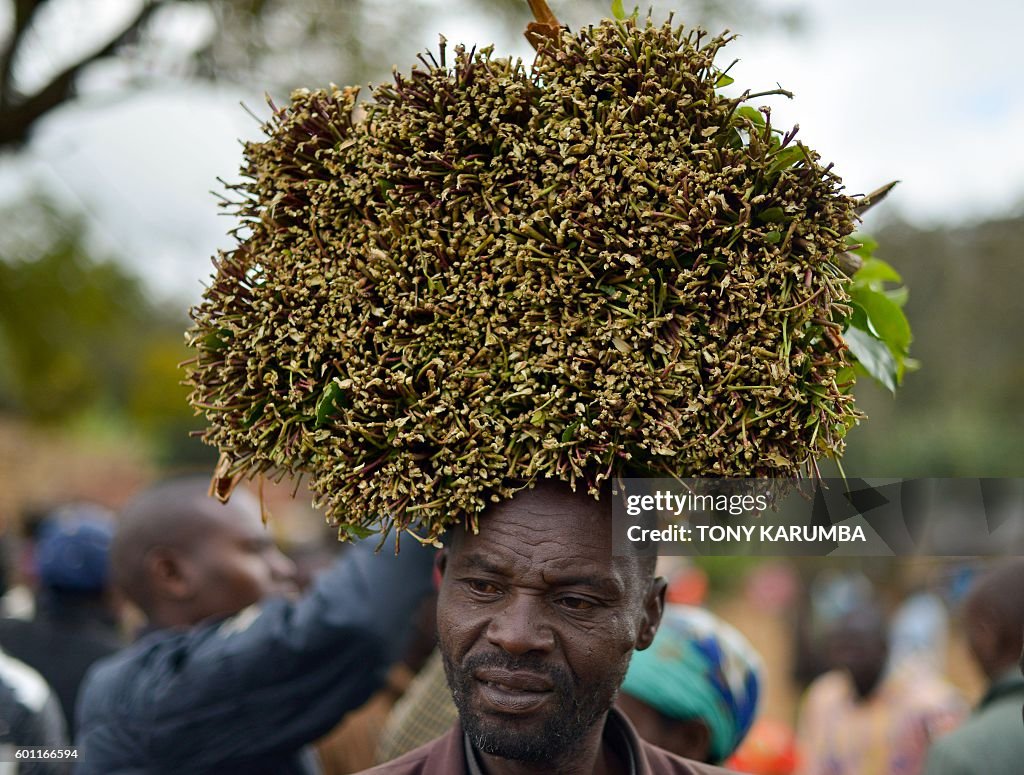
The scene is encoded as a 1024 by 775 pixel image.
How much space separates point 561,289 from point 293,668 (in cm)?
179

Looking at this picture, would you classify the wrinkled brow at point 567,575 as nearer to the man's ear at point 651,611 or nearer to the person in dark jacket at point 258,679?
the man's ear at point 651,611

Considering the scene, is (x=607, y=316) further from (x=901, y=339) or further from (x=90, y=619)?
(x=90, y=619)

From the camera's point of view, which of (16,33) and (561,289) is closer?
(561,289)

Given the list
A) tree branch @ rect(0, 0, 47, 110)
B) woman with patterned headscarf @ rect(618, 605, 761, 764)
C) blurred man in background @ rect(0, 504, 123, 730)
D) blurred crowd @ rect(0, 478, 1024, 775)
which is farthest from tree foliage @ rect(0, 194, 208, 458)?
woman with patterned headscarf @ rect(618, 605, 761, 764)

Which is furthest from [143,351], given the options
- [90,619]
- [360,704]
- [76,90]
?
[360,704]

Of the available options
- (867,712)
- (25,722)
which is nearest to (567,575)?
(25,722)

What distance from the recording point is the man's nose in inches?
83.7

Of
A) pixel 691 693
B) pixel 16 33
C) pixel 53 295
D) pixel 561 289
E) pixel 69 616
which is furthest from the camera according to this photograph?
pixel 53 295

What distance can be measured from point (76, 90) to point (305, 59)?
2294 millimetres

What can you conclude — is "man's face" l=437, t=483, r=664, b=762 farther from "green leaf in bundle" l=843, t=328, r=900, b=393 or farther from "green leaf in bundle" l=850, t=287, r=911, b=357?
"green leaf in bundle" l=850, t=287, r=911, b=357

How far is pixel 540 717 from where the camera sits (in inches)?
84.5

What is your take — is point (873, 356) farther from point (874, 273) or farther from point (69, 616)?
point (69, 616)

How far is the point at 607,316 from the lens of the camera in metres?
2.05

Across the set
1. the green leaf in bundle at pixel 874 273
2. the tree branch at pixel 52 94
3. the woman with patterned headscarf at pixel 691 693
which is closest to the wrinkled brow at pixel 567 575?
the green leaf in bundle at pixel 874 273
